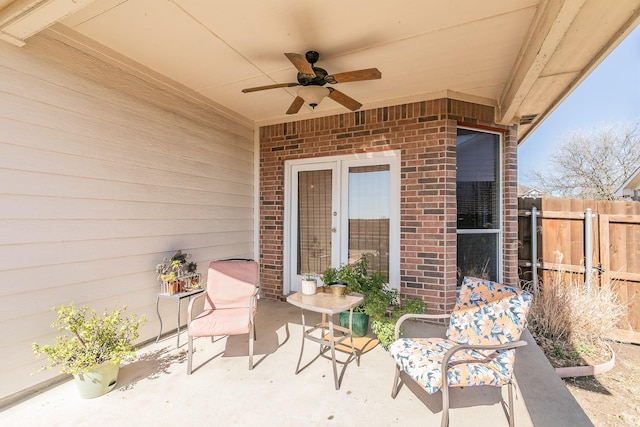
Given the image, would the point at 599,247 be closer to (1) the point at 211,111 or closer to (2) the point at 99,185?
(1) the point at 211,111

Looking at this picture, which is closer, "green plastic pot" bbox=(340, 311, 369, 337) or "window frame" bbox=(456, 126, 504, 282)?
"green plastic pot" bbox=(340, 311, 369, 337)

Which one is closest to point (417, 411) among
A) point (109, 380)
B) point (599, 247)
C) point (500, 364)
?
point (500, 364)

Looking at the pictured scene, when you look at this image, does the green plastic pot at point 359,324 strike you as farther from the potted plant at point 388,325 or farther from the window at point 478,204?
the window at point 478,204

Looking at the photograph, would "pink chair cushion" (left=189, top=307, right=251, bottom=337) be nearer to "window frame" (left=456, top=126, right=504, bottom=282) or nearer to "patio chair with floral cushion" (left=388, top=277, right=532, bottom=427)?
"patio chair with floral cushion" (left=388, top=277, right=532, bottom=427)

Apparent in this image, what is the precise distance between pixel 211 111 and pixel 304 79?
1785 millimetres

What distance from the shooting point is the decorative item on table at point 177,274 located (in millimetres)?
3105

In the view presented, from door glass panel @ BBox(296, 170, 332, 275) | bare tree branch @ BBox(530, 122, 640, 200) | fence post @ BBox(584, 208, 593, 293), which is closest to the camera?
fence post @ BBox(584, 208, 593, 293)

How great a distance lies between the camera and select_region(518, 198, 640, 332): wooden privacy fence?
3.87 metres

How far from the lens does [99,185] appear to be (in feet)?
8.91

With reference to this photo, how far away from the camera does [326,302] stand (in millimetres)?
2695

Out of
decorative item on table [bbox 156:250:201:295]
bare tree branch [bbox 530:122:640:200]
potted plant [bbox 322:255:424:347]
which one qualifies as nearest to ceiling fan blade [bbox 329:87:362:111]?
potted plant [bbox 322:255:424:347]

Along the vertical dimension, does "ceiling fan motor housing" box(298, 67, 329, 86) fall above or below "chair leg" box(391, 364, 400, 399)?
above

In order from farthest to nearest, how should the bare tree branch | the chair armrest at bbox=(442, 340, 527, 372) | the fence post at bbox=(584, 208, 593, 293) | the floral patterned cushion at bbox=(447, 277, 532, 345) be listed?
1. the bare tree branch
2. the fence post at bbox=(584, 208, 593, 293)
3. the floral patterned cushion at bbox=(447, 277, 532, 345)
4. the chair armrest at bbox=(442, 340, 527, 372)

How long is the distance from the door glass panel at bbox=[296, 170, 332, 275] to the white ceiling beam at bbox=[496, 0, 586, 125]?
239cm
